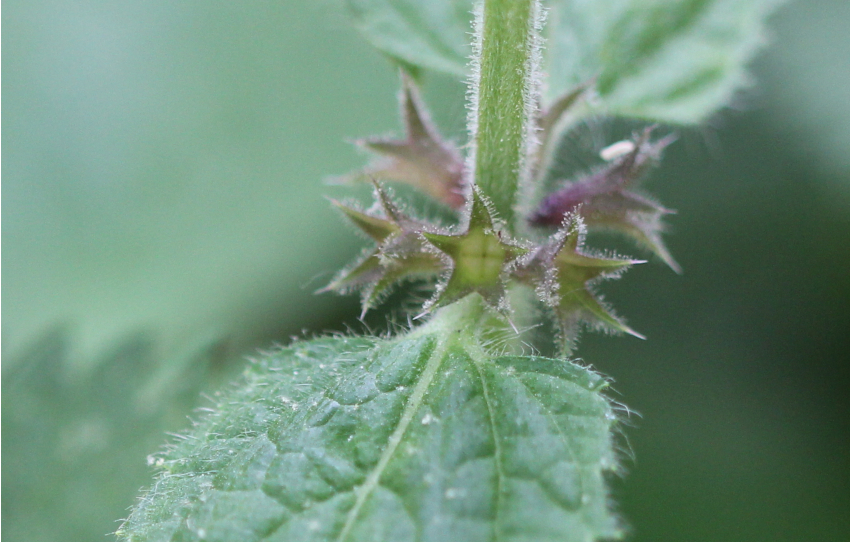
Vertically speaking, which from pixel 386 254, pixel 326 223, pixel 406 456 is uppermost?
pixel 386 254

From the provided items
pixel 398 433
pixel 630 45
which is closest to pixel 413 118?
pixel 398 433

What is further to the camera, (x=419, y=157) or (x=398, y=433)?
(x=419, y=157)

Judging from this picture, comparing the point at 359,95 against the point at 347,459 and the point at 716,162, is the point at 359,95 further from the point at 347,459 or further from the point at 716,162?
the point at 347,459

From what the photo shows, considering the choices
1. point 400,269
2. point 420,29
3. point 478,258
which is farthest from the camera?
point 420,29

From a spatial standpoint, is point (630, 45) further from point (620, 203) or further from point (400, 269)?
point (400, 269)

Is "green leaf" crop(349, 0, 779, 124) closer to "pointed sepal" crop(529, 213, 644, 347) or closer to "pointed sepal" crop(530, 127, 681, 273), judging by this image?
"pointed sepal" crop(530, 127, 681, 273)

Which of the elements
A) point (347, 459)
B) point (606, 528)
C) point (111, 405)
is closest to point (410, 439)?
point (347, 459)

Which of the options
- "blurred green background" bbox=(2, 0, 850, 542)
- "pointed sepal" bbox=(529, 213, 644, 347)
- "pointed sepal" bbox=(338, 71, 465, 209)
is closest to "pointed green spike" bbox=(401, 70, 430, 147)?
"pointed sepal" bbox=(338, 71, 465, 209)
